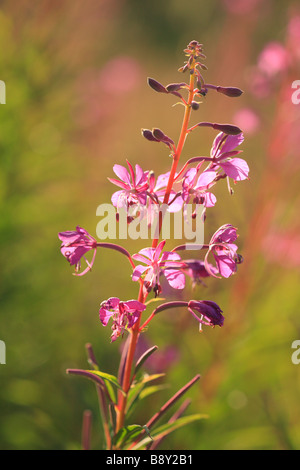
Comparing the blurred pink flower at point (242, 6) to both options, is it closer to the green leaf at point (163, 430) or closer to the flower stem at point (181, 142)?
the flower stem at point (181, 142)

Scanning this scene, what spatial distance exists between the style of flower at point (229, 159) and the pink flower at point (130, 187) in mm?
196

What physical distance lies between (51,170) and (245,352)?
1504 mm

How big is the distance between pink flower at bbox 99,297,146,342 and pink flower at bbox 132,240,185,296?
0.06m

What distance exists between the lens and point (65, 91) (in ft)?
8.93

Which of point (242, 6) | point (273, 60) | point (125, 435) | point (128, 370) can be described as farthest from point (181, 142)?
point (242, 6)

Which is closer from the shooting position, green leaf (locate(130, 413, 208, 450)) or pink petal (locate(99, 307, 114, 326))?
pink petal (locate(99, 307, 114, 326))

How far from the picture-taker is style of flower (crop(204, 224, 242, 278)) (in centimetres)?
108

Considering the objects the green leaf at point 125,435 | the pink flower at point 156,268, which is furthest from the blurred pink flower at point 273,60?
the green leaf at point 125,435

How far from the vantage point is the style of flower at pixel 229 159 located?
3.52 feet

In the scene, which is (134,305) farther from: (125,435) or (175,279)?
(125,435)

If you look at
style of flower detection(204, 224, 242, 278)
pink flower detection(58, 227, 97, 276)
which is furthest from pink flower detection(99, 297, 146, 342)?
style of flower detection(204, 224, 242, 278)

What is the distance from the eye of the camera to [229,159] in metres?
1.09

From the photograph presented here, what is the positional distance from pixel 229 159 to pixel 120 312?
1.56ft

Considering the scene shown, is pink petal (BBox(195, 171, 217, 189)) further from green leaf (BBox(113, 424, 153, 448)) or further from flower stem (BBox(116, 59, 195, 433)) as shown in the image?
green leaf (BBox(113, 424, 153, 448))
